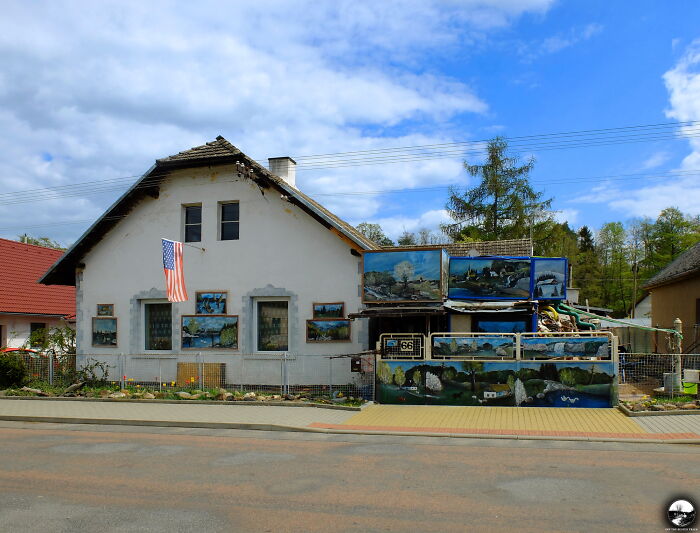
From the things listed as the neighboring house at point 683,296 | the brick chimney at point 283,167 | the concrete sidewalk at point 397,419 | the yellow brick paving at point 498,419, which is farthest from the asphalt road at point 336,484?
the neighboring house at point 683,296

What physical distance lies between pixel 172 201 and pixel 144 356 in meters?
4.89

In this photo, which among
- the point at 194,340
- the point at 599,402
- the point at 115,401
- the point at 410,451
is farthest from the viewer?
the point at 194,340

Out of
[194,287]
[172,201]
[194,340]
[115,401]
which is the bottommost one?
[115,401]

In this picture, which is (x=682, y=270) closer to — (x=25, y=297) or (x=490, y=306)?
(x=490, y=306)

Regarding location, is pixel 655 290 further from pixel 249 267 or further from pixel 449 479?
pixel 449 479

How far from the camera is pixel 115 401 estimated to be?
16.8 meters

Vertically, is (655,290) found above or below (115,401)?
above

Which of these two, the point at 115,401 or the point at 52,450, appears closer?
the point at 52,450

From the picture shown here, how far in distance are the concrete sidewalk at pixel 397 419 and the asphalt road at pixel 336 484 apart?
67cm

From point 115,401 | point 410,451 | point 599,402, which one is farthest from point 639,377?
point 115,401

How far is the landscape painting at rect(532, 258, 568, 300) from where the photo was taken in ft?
66.5

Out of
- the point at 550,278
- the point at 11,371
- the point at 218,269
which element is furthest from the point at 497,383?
the point at 11,371

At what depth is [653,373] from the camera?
666 inches

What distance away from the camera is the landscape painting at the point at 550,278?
2027 centimetres
